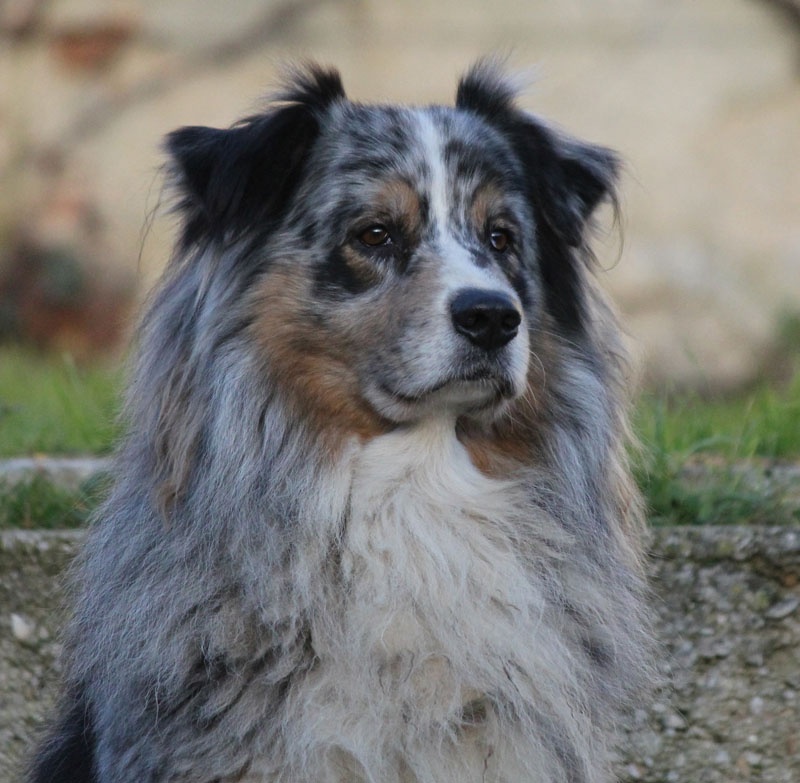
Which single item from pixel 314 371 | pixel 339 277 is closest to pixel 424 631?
pixel 314 371

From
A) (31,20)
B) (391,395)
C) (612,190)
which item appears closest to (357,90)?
(31,20)

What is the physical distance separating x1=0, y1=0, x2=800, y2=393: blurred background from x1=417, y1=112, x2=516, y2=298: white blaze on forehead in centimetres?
586

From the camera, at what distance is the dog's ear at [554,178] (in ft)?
11.7

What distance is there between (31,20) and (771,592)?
803 centimetres

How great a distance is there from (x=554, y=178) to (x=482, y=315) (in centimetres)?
69

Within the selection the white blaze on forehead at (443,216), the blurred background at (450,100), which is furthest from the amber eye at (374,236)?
the blurred background at (450,100)

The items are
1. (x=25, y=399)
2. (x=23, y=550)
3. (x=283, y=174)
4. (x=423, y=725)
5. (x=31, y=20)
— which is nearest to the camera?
(x=423, y=725)

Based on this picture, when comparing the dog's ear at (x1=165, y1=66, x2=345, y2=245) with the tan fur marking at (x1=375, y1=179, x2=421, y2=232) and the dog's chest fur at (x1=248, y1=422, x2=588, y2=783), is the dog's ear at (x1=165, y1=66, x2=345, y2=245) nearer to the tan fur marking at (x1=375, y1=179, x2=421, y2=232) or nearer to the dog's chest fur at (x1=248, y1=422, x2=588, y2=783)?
the tan fur marking at (x1=375, y1=179, x2=421, y2=232)

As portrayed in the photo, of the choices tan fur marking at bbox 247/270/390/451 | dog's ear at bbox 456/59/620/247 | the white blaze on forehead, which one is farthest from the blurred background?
tan fur marking at bbox 247/270/390/451

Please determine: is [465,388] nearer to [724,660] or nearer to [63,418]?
[724,660]

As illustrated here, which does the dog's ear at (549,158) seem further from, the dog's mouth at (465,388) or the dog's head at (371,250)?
the dog's mouth at (465,388)

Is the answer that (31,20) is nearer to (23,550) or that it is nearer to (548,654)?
(23,550)

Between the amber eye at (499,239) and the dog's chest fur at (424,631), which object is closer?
the dog's chest fur at (424,631)

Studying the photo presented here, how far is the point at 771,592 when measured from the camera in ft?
12.5
